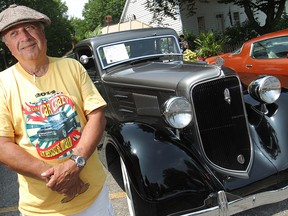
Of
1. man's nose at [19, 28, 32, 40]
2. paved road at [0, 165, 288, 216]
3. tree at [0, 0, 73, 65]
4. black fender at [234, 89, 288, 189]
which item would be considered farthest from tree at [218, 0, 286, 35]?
tree at [0, 0, 73, 65]

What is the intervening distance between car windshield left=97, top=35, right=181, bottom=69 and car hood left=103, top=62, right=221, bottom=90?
24cm

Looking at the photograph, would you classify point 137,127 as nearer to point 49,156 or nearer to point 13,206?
point 49,156

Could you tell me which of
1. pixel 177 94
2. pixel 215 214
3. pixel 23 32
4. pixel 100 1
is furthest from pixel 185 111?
pixel 100 1

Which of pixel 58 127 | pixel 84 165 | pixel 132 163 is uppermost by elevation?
pixel 58 127

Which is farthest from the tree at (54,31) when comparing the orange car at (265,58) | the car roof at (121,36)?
the car roof at (121,36)

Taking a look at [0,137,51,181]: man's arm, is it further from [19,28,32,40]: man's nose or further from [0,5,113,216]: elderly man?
[19,28,32,40]: man's nose

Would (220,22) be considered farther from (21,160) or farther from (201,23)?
(21,160)

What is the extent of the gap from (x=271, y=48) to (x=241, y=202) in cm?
453

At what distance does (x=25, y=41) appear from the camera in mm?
1779

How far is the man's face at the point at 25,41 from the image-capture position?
5.84ft

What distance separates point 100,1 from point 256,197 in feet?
226

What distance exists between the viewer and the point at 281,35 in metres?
6.24

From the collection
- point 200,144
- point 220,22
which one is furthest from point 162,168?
point 220,22

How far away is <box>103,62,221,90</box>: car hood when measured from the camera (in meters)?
3.10
